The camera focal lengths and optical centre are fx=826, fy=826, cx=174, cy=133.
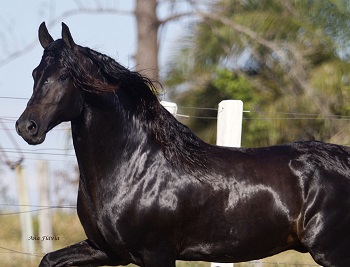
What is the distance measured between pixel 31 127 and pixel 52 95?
24 centimetres

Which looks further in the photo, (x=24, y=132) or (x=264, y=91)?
(x=264, y=91)

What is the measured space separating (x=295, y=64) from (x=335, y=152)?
7.15 metres

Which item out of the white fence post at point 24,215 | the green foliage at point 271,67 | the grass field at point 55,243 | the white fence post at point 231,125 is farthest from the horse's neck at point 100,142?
the green foliage at point 271,67

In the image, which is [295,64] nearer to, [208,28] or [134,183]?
[208,28]

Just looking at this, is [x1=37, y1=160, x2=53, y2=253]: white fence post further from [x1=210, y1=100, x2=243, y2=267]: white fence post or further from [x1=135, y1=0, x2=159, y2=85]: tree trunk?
[x1=135, y1=0, x2=159, y2=85]: tree trunk

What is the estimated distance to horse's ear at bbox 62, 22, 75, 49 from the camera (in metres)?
5.00

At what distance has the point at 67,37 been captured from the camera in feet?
16.5

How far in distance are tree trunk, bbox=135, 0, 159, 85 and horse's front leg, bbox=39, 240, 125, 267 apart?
6853 millimetres

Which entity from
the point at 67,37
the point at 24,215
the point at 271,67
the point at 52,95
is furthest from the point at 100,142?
the point at 271,67

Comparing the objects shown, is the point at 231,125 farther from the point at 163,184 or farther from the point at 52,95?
the point at 52,95

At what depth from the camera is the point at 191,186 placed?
5.20m

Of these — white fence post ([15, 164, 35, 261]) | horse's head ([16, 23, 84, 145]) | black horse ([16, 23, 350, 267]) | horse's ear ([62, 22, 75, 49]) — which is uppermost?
horse's ear ([62, 22, 75, 49])

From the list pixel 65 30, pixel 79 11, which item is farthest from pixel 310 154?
pixel 79 11

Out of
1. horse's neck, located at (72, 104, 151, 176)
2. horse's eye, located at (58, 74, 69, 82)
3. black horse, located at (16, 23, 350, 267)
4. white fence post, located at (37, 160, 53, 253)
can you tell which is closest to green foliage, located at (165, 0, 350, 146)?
white fence post, located at (37, 160, 53, 253)
